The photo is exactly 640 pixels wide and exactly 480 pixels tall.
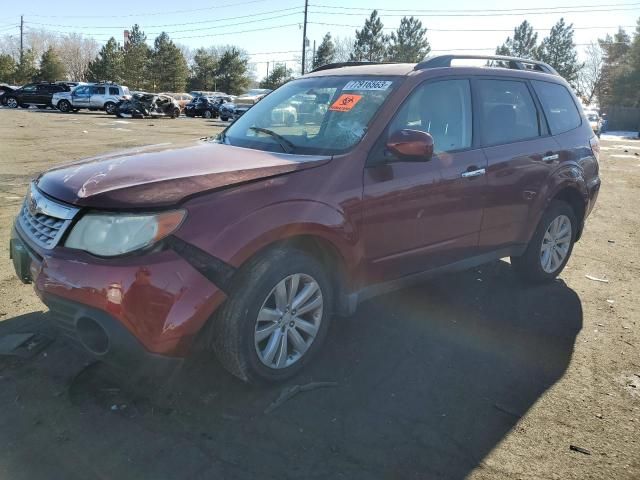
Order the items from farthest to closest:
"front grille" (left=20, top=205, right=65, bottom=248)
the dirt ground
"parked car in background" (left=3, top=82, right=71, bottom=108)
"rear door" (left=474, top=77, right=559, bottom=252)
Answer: "parked car in background" (left=3, top=82, right=71, bottom=108) < "rear door" (left=474, top=77, right=559, bottom=252) < "front grille" (left=20, top=205, right=65, bottom=248) < the dirt ground

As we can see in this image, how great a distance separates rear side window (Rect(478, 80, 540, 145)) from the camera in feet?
13.9

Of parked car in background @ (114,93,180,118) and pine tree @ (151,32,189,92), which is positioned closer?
parked car in background @ (114,93,180,118)

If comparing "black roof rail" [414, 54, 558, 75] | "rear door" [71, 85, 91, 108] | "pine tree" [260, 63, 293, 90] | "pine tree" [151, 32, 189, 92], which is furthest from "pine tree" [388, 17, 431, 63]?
"black roof rail" [414, 54, 558, 75]

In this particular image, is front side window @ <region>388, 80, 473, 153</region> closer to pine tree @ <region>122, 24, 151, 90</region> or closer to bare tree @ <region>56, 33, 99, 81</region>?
pine tree @ <region>122, 24, 151, 90</region>

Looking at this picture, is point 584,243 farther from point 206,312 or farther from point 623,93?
point 623,93

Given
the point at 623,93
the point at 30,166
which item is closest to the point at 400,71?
the point at 30,166

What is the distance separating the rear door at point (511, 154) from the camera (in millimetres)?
4215

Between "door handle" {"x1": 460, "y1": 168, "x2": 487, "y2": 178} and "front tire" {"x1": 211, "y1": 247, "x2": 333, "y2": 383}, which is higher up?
"door handle" {"x1": 460, "y1": 168, "x2": 487, "y2": 178}

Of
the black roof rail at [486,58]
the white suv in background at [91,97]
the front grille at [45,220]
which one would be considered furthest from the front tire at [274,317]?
the white suv in background at [91,97]

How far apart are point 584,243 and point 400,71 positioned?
438 cm

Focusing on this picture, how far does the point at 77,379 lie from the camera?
311 cm

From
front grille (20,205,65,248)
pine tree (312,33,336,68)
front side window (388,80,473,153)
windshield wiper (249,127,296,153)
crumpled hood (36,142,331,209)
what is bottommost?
front grille (20,205,65,248)

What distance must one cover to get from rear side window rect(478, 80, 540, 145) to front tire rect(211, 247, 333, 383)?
1980 millimetres

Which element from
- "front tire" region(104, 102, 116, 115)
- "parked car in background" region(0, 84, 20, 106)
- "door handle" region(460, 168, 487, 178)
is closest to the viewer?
"door handle" region(460, 168, 487, 178)
